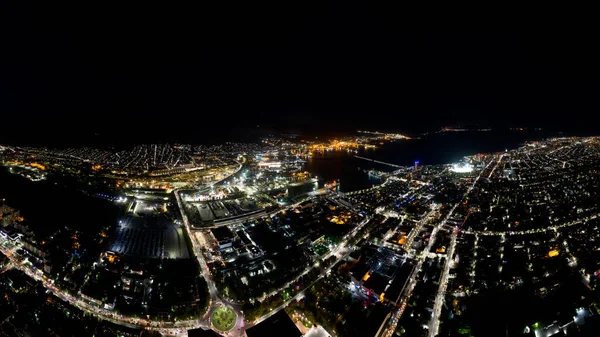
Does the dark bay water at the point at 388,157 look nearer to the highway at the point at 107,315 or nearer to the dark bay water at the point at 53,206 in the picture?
the highway at the point at 107,315

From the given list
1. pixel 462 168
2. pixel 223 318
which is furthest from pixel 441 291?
pixel 462 168

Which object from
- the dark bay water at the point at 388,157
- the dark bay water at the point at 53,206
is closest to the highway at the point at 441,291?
the dark bay water at the point at 388,157

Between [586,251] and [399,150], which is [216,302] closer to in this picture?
[586,251]

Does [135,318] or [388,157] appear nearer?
[135,318]

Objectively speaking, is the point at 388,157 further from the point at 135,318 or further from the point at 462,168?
the point at 135,318

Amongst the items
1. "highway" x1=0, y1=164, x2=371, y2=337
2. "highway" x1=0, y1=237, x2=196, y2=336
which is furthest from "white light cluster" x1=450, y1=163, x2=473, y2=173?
"highway" x1=0, y1=237, x2=196, y2=336

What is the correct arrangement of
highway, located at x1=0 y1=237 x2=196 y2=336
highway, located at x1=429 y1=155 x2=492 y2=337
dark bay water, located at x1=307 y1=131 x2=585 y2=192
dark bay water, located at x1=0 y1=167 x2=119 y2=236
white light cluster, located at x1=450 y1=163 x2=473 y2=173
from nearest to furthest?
1. highway, located at x1=0 y1=237 x2=196 y2=336
2. highway, located at x1=429 y1=155 x2=492 y2=337
3. dark bay water, located at x1=0 y1=167 x2=119 y2=236
4. dark bay water, located at x1=307 y1=131 x2=585 y2=192
5. white light cluster, located at x1=450 y1=163 x2=473 y2=173

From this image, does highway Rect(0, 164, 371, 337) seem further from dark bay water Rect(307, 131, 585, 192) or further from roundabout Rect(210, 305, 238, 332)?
dark bay water Rect(307, 131, 585, 192)

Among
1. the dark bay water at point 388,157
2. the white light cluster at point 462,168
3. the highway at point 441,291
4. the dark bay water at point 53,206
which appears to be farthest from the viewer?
the white light cluster at point 462,168
